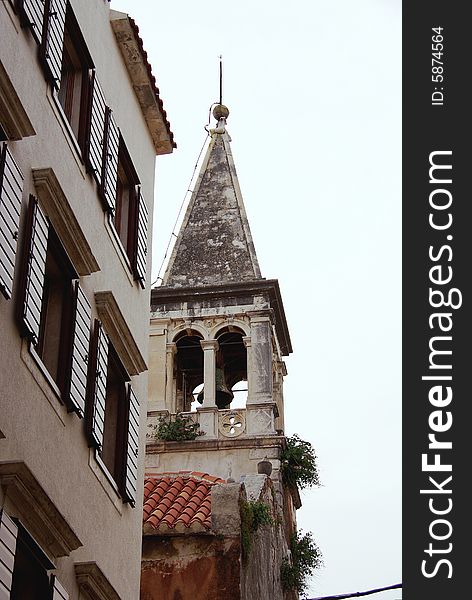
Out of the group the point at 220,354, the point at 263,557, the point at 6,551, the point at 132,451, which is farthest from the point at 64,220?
the point at 220,354

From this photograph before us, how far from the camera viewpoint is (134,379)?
1348 centimetres

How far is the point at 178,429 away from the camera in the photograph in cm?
2345

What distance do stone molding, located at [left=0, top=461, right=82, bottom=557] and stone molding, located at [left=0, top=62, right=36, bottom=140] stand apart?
2575 millimetres

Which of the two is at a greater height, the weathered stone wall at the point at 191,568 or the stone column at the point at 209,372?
the stone column at the point at 209,372

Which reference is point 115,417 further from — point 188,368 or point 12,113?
point 188,368

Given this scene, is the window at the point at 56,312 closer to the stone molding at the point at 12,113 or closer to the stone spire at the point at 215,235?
the stone molding at the point at 12,113

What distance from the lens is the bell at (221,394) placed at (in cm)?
2439

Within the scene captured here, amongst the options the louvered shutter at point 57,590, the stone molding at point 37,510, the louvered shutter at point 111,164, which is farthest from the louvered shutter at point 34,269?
the louvered shutter at point 111,164

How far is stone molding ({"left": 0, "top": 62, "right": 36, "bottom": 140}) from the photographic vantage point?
30.7ft

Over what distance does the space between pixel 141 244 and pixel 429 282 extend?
395 centimetres

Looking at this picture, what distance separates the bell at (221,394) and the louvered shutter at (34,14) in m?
14.2

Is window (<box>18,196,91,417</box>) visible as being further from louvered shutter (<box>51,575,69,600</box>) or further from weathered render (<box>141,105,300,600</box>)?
weathered render (<box>141,105,300,600</box>)

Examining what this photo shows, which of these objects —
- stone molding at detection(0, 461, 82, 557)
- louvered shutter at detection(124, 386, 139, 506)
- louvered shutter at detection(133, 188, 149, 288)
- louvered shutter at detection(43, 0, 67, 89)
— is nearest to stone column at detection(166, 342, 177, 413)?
louvered shutter at detection(133, 188, 149, 288)

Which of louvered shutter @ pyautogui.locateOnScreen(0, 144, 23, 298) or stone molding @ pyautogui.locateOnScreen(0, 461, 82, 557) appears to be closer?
stone molding @ pyautogui.locateOnScreen(0, 461, 82, 557)
